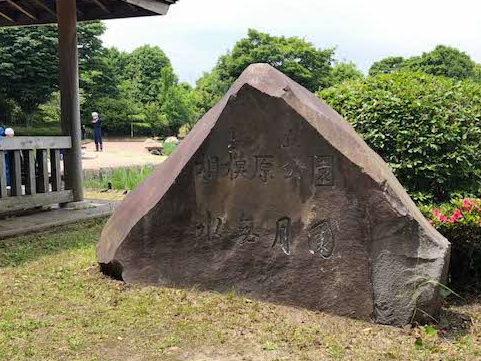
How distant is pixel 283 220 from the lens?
154 inches

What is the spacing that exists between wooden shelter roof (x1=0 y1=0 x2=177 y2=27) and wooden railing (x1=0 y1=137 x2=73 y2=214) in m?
2.15

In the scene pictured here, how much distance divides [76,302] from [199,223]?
1073 millimetres

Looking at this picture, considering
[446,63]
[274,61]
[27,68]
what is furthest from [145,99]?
[446,63]

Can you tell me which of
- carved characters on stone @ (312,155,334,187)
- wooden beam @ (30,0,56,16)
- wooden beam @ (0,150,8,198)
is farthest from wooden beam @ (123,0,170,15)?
carved characters on stone @ (312,155,334,187)

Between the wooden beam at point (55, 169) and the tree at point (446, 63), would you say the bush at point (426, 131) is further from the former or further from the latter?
the tree at point (446, 63)

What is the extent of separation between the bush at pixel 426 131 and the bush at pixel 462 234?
0.64 meters

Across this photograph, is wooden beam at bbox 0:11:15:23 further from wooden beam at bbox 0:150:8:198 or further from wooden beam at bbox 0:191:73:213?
wooden beam at bbox 0:191:73:213

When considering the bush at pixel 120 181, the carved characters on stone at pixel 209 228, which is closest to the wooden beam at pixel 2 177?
the bush at pixel 120 181

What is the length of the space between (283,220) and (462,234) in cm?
143

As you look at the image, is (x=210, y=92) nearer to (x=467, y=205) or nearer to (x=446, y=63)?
(x=446, y=63)

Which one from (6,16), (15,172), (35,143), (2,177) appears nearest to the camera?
(2,177)

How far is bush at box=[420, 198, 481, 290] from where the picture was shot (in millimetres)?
4156

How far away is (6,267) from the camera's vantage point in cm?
510

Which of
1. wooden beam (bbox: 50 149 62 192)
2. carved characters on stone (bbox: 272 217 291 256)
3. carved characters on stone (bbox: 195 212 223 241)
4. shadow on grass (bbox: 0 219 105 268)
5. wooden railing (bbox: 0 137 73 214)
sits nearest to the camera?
A: carved characters on stone (bbox: 272 217 291 256)
